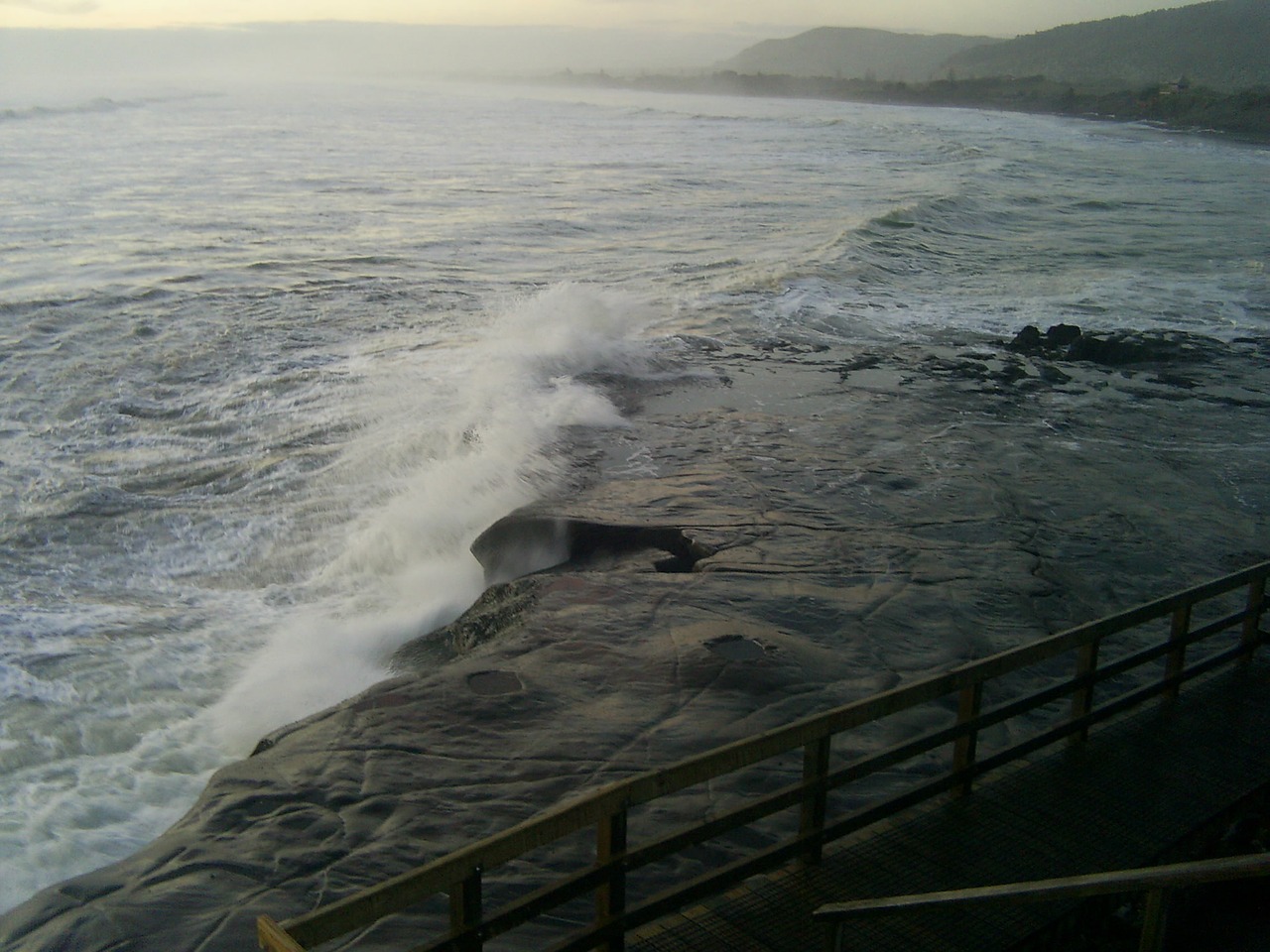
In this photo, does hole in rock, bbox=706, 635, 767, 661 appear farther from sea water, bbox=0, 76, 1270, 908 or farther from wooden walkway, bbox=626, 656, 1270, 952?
sea water, bbox=0, 76, 1270, 908

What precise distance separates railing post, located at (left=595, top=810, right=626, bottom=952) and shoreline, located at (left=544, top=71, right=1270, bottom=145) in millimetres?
78438

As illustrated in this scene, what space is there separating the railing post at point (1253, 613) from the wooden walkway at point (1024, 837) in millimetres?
437

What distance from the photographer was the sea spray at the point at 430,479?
667cm

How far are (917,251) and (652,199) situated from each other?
10624 mm

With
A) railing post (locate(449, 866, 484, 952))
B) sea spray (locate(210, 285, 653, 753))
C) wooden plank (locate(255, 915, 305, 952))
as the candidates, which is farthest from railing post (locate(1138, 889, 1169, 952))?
sea spray (locate(210, 285, 653, 753))

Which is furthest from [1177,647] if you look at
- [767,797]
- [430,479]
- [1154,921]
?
[430,479]

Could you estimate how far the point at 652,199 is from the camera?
1277 inches

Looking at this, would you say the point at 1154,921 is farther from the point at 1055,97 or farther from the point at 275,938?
the point at 1055,97

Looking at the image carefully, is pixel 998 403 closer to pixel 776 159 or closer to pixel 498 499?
pixel 498 499

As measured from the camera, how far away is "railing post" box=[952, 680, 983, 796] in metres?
4.07

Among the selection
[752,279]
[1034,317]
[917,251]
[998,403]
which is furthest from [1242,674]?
[917,251]

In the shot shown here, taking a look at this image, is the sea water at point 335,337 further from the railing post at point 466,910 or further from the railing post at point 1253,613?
the railing post at point 1253,613

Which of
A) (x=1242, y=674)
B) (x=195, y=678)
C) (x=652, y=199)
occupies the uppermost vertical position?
(x=652, y=199)

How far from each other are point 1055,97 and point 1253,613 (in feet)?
377
